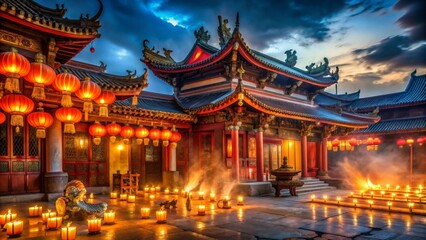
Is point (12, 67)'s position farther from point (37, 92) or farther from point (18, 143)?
point (18, 143)

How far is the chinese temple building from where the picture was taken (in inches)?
367

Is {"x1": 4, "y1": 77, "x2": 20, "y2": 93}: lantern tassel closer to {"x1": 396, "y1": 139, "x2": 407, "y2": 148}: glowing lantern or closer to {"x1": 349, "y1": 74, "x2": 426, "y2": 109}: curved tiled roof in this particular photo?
{"x1": 396, "y1": 139, "x2": 407, "y2": 148}: glowing lantern

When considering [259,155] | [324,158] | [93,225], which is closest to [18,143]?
[93,225]

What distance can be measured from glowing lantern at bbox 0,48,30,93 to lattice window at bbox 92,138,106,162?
7956 mm

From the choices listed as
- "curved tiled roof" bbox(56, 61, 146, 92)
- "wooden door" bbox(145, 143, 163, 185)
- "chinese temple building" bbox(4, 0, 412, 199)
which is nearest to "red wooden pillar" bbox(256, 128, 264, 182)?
"chinese temple building" bbox(4, 0, 412, 199)

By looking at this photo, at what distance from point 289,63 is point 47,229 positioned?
19626 mm

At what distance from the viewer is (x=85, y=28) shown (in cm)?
916

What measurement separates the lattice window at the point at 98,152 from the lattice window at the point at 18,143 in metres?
3.60

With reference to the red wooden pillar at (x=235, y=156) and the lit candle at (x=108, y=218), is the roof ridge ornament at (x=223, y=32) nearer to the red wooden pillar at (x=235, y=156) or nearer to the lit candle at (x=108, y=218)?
the red wooden pillar at (x=235, y=156)

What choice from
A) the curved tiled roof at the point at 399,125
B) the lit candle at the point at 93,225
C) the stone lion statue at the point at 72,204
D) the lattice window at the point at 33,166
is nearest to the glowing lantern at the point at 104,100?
the stone lion statue at the point at 72,204

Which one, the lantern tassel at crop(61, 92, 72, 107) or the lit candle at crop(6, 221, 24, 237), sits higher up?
the lantern tassel at crop(61, 92, 72, 107)

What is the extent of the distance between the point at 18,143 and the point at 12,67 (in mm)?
5306

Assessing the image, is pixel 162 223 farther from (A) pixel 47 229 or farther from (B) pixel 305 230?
(B) pixel 305 230

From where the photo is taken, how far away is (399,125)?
22.4 m
